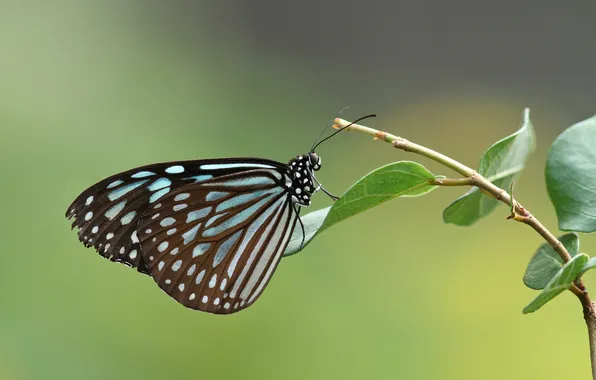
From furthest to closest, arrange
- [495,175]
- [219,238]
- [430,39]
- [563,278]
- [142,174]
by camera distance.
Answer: [430,39] < [219,238] < [142,174] < [495,175] < [563,278]

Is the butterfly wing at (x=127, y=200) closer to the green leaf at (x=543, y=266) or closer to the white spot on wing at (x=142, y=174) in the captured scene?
the white spot on wing at (x=142, y=174)

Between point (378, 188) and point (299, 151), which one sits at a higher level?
point (299, 151)

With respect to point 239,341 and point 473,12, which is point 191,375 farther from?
point 473,12

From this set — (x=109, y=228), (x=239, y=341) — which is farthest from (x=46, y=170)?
(x=109, y=228)

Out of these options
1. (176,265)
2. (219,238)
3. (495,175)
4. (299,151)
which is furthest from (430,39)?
(495,175)

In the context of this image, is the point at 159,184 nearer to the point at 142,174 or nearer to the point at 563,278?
the point at 142,174

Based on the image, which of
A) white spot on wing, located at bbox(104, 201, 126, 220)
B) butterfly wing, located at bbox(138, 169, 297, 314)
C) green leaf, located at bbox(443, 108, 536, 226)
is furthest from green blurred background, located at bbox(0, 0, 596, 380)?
green leaf, located at bbox(443, 108, 536, 226)

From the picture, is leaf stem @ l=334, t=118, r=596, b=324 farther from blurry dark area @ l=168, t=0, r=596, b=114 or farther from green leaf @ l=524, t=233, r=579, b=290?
blurry dark area @ l=168, t=0, r=596, b=114
